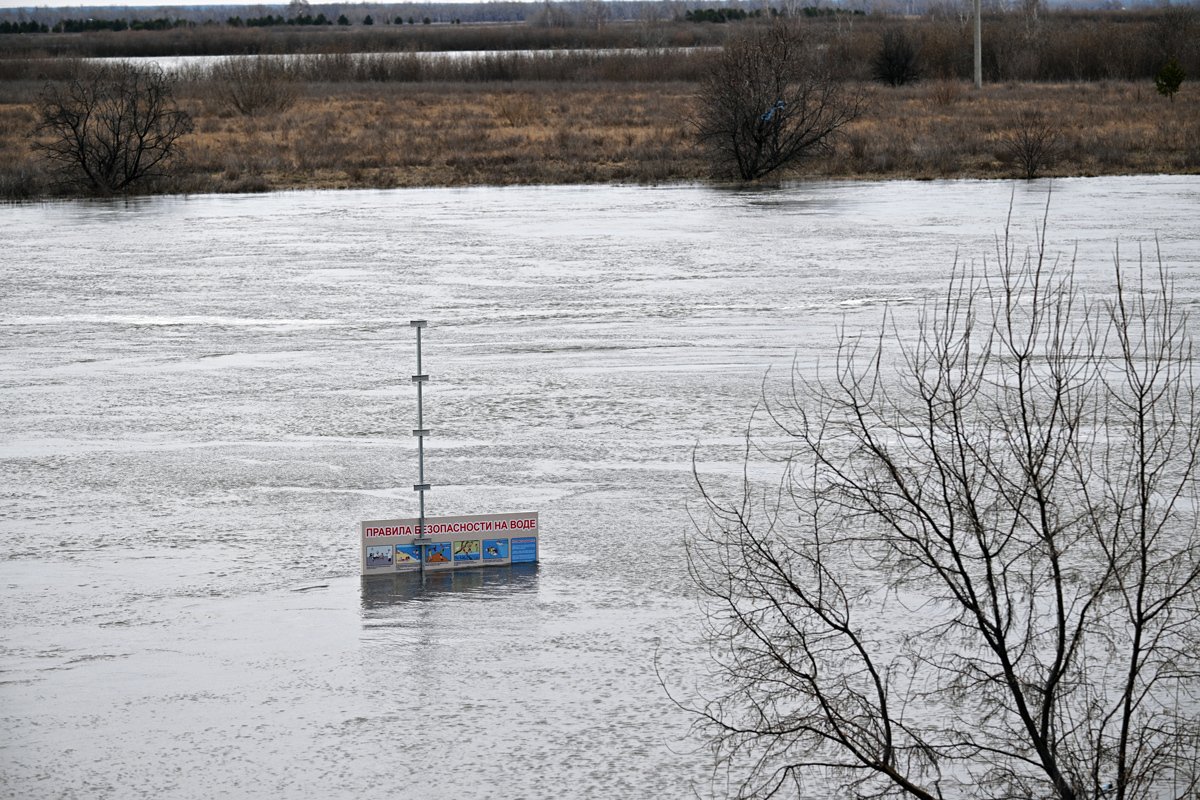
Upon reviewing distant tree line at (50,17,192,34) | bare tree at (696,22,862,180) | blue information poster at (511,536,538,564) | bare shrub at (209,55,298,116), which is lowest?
blue information poster at (511,536,538,564)

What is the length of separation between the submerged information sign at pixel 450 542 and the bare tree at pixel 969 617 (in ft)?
3.64

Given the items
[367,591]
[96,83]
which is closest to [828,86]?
[96,83]

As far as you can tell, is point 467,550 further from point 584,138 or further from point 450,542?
point 584,138

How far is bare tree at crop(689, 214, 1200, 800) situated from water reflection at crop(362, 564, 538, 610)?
111 cm

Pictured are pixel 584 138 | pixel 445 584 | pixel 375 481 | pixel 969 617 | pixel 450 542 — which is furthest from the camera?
pixel 584 138

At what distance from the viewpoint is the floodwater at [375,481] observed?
7098 millimetres

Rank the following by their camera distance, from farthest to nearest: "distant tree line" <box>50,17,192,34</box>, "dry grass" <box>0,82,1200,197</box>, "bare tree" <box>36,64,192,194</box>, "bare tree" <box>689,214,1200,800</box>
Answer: "distant tree line" <box>50,17,192,34</box> < "dry grass" <box>0,82,1200,197</box> < "bare tree" <box>36,64,192,194</box> < "bare tree" <box>689,214,1200,800</box>

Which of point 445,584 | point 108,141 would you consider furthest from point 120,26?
point 445,584

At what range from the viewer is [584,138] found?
49000 millimetres

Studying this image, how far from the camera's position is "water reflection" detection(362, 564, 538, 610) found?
915 centimetres

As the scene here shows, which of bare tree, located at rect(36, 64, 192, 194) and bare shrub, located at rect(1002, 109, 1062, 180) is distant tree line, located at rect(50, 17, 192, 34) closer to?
bare tree, located at rect(36, 64, 192, 194)

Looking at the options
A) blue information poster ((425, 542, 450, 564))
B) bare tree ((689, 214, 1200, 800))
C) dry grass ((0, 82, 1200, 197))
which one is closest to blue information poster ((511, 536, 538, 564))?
blue information poster ((425, 542, 450, 564))

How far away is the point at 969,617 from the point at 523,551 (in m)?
2.77

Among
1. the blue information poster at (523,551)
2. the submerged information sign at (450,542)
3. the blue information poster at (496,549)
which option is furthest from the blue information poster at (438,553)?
the blue information poster at (523,551)
